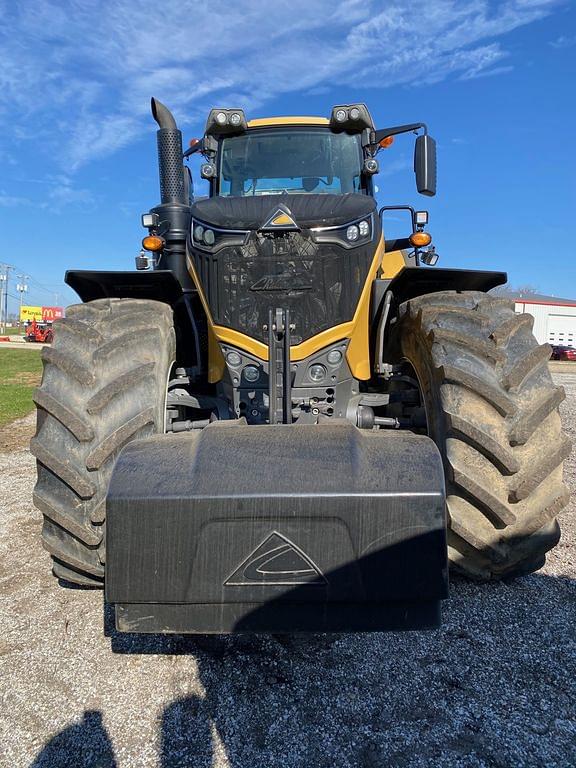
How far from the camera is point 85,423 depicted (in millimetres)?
2459

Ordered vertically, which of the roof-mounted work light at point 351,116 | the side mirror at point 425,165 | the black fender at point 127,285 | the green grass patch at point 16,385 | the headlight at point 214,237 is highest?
the roof-mounted work light at point 351,116

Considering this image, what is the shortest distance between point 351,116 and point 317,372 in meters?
2.13

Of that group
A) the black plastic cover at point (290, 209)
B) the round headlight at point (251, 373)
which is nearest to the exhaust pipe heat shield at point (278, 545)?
the round headlight at point (251, 373)

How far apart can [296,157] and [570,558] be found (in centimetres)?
326

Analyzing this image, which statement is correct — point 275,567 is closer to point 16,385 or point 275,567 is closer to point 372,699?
point 372,699

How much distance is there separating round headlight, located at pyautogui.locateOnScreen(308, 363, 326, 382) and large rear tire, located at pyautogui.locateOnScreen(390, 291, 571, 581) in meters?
0.55

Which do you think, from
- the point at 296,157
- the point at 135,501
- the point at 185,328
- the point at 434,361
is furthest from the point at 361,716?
the point at 296,157

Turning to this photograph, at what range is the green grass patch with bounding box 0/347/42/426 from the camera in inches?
420

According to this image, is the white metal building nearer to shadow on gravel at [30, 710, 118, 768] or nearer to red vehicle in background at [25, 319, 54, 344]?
red vehicle in background at [25, 319, 54, 344]

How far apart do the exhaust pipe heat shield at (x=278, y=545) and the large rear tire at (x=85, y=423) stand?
587 mm

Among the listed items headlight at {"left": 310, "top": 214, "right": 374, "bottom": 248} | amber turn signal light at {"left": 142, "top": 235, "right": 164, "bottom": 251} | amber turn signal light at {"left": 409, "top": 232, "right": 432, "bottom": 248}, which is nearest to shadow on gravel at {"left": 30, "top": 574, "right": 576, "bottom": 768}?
headlight at {"left": 310, "top": 214, "right": 374, "bottom": 248}

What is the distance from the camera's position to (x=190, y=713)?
2.02m

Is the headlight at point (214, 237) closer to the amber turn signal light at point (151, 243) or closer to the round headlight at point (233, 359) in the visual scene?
the round headlight at point (233, 359)

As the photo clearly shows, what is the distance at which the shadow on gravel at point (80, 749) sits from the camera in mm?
1804
